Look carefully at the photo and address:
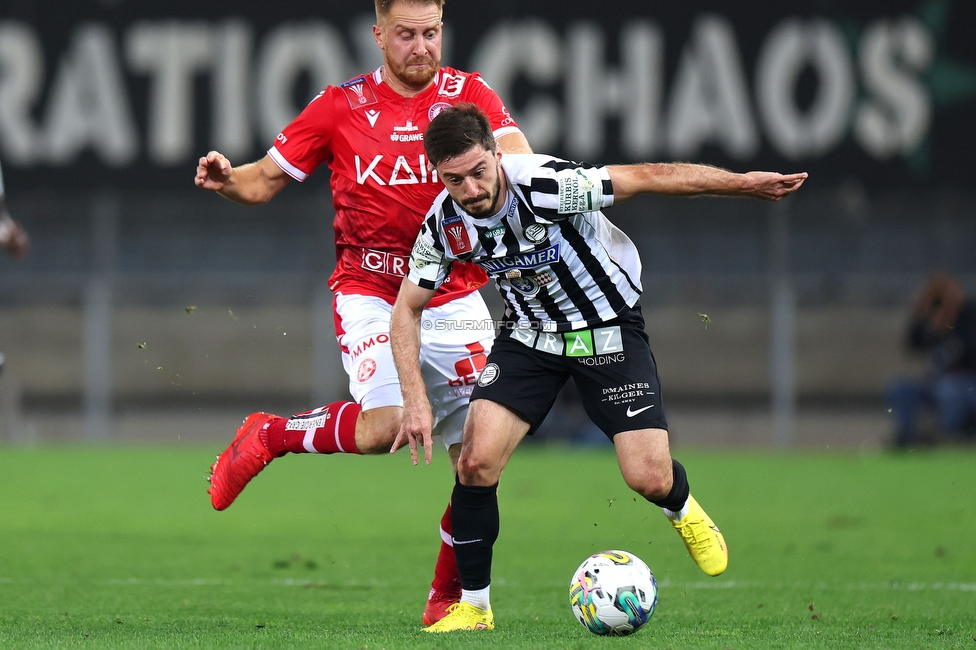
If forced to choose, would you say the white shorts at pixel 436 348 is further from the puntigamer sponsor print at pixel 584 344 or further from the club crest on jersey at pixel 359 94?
the club crest on jersey at pixel 359 94

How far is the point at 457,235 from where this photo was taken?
17.4ft

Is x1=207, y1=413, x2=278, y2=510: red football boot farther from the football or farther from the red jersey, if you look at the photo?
the football

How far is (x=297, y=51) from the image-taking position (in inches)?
566

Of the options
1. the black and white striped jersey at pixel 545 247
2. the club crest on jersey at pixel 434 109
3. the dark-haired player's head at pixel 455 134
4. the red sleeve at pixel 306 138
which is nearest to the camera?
the dark-haired player's head at pixel 455 134

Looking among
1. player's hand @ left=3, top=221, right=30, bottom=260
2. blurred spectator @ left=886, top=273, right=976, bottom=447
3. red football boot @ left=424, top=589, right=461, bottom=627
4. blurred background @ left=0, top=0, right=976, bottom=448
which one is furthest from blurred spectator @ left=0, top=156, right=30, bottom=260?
blurred spectator @ left=886, top=273, right=976, bottom=447

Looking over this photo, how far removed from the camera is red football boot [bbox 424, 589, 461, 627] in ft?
18.4

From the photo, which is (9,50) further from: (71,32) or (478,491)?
(478,491)

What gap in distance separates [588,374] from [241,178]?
5.62 feet

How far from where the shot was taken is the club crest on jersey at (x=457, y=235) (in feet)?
17.4

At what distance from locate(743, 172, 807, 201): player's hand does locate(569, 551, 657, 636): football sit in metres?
1.48

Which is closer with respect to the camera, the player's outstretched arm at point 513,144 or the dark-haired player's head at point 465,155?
the dark-haired player's head at point 465,155

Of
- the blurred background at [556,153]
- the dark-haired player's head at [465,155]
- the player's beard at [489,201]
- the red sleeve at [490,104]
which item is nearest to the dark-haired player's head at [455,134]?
the dark-haired player's head at [465,155]

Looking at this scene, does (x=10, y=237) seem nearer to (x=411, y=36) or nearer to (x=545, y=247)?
(x=411, y=36)

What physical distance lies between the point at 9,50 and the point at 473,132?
10887mm
